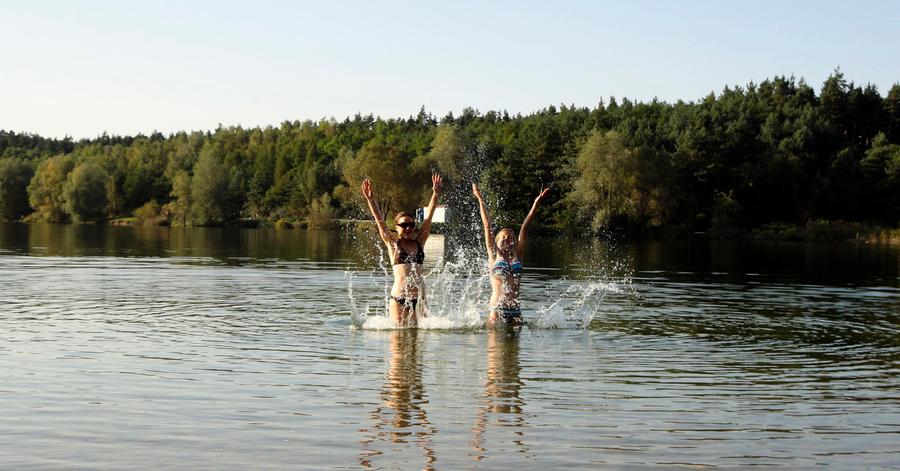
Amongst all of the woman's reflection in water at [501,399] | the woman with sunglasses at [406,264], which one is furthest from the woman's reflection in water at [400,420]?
the woman with sunglasses at [406,264]

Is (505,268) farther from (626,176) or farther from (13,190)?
(13,190)

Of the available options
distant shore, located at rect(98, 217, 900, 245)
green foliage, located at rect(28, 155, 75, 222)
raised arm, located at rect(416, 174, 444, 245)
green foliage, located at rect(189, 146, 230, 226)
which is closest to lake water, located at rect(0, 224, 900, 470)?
raised arm, located at rect(416, 174, 444, 245)

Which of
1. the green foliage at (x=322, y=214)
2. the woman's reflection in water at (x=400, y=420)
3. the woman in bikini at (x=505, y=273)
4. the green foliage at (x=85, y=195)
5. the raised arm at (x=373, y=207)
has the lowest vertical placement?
the woman's reflection in water at (x=400, y=420)

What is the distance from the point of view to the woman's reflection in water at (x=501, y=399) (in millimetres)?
11159

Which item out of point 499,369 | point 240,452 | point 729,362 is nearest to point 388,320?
point 499,369

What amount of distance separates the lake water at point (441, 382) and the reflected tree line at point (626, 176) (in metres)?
80.3

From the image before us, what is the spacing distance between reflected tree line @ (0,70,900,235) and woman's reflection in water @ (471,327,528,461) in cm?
8984

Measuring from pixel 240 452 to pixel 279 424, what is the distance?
1350 mm

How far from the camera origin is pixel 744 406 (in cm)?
1335

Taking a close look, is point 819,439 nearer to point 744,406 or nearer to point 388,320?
point 744,406

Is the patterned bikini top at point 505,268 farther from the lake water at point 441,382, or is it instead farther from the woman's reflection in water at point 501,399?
the woman's reflection in water at point 501,399

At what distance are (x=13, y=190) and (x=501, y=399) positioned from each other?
179 metres

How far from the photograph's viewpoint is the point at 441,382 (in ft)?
48.5

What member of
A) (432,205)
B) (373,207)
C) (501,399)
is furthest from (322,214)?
(501,399)
